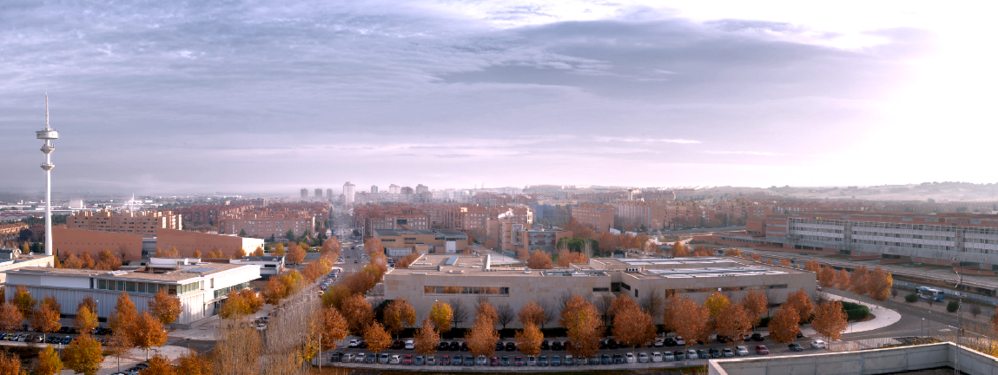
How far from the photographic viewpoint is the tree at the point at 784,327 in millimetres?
10555

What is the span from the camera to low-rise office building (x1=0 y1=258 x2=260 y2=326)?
1299 cm

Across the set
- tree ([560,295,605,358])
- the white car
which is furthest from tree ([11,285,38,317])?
the white car

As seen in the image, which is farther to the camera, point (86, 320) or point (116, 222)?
point (116, 222)

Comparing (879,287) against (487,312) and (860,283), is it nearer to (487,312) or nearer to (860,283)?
(860,283)

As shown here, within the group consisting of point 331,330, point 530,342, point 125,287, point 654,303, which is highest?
point 125,287

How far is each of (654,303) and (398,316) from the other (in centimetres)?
576

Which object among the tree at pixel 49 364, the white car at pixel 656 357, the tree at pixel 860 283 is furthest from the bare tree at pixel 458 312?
the tree at pixel 860 283

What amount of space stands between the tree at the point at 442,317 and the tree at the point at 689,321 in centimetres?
467

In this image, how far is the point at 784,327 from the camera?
1056 centimetres

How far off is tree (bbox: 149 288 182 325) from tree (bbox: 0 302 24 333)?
8.66ft

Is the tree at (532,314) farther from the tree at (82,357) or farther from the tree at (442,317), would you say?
the tree at (82,357)

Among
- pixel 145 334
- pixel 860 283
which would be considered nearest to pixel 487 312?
pixel 145 334

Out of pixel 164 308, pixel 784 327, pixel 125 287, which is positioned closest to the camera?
pixel 784 327

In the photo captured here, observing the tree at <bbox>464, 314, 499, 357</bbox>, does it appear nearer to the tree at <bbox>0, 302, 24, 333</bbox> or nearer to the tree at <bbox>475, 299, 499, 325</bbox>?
the tree at <bbox>475, 299, 499, 325</bbox>
